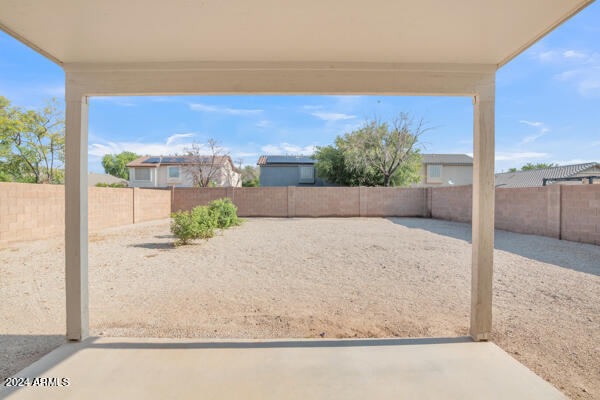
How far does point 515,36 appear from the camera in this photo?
1.79m

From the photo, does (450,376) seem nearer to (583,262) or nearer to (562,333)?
(562,333)

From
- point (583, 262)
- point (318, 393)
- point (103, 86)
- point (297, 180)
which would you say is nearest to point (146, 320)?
point (318, 393)

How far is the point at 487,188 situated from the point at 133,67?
3007mm

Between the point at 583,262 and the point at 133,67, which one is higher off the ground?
the point at 133,67

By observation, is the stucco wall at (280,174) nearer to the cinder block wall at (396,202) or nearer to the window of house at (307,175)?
the window of house at (307,175)

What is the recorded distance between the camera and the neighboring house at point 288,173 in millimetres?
23094

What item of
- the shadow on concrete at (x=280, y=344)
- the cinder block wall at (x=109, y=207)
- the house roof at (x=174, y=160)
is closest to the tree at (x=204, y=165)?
the house roof at (x=174, y=160)

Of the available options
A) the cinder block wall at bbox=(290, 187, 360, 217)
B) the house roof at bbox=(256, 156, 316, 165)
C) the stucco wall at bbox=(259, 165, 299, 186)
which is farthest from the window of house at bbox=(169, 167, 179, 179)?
the cinder block wall at bbox=(290, 187, 360, 217)

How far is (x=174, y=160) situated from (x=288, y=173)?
37.2 feet

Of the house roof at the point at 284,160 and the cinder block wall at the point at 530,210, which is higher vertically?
the house roof at the point at 284,160

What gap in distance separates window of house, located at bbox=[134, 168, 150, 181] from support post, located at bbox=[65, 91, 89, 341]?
1047 inches

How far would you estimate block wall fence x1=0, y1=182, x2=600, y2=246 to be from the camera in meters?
6.70

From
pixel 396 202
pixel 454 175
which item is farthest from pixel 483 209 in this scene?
pixel 454 175

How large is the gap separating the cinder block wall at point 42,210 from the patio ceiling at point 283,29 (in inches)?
270
